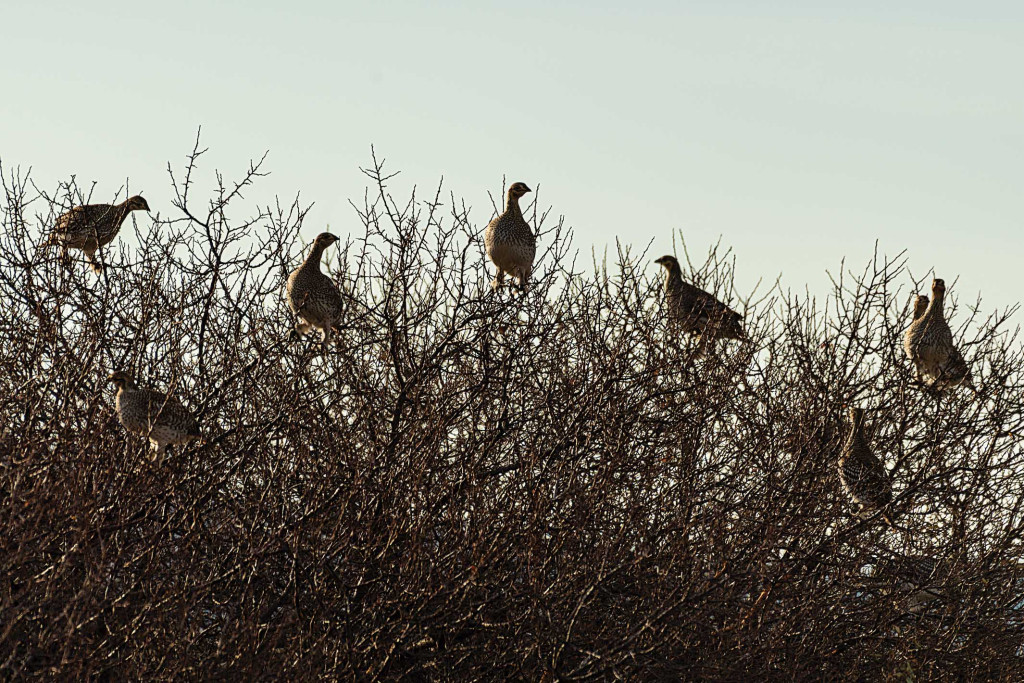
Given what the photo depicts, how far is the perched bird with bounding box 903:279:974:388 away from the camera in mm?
12469

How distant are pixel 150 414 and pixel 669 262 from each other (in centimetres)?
618

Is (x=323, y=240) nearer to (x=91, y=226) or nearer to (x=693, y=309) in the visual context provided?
(x=91, y=226)

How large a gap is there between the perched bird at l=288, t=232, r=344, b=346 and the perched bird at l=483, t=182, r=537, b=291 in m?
1.44

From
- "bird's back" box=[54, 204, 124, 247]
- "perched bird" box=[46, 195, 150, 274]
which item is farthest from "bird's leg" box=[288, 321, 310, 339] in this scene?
"bird's back" box=[54, 204, 124, 247]

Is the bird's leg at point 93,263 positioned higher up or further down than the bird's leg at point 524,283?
further down

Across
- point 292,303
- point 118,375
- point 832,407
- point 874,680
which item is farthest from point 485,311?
point 874,680

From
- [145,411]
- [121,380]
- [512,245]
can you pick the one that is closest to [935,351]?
[512,245]

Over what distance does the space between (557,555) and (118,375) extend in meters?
3.03

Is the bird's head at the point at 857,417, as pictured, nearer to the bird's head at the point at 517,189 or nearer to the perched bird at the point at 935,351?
the perched bird at the point at 935,351

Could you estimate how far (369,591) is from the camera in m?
8.78

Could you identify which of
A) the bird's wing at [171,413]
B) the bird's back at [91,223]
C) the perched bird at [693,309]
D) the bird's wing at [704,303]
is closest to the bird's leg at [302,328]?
the bird's wing at [171,413]

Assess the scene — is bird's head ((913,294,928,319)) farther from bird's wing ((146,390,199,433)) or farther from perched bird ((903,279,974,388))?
bird's wing ((146,390,199,433))

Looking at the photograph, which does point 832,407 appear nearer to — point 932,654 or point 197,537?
point 932,654

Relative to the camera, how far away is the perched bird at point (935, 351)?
12469 mm
